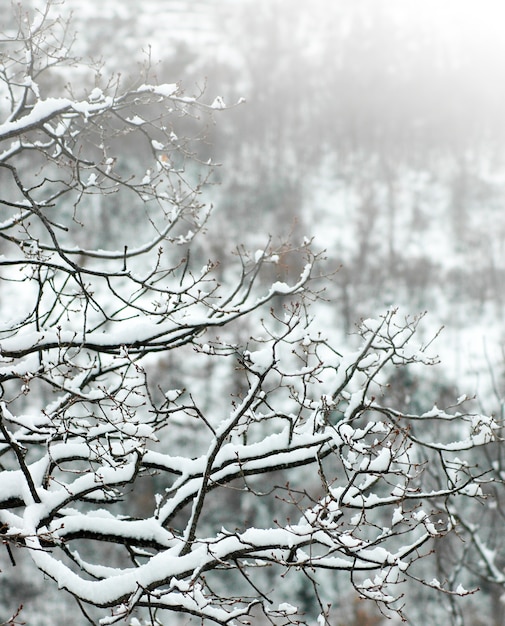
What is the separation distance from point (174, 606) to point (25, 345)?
179 cm

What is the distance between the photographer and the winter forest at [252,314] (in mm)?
3422

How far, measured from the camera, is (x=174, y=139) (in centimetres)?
465

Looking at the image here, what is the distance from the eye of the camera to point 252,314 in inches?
1202

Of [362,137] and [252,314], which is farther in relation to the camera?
[362,137]

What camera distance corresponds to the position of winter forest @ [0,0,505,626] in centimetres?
342

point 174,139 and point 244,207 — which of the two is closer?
point 174,139

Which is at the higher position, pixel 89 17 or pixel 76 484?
pixel 89 17

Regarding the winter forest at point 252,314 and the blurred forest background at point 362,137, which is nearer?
the winter forest at point 252,314

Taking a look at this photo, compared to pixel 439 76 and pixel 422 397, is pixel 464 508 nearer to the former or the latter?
pixel 422 397

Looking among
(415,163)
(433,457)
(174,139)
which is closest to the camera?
(174,139)

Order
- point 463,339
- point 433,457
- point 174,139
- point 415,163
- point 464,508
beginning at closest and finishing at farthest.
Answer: point 174,139 → point 433,457 → point 464,508 → point 463,339 → point 415,163

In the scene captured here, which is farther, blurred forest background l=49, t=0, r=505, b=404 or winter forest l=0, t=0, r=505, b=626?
blurred forest background l=49, t=0, r=505, b=404

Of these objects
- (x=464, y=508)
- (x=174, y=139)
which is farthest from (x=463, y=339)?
(x=174, y=139)

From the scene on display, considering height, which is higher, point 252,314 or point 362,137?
point 362,137
